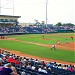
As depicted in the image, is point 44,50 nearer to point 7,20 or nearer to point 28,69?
point 28,69

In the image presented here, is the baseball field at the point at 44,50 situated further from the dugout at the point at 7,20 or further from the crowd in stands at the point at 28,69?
the dugout at the point at 7,20

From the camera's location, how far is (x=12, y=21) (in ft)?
271

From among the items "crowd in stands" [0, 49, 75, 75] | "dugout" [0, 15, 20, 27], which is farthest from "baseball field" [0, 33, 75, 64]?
"dugout" [0, 15, 20, 27]

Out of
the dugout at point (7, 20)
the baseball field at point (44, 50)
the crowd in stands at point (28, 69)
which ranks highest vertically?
the dugout at point (7, 20)

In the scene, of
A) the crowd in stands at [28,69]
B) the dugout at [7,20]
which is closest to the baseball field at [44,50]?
the crowd in stands at [28,69]

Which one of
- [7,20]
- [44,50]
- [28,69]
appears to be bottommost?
[44,50]

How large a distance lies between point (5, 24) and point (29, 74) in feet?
226

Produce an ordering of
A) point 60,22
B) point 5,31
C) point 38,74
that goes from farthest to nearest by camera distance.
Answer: point 60,22
point 5,31
point 38,74

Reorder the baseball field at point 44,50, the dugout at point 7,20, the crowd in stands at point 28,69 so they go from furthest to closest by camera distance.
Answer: the dugout at point 7,20, the baseball field at point 44,50, the crowd in stands at point 28,69

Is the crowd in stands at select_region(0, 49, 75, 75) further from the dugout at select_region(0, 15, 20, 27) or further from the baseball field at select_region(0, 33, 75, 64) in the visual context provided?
the dugout at select_region(0, 15, 20, 27)

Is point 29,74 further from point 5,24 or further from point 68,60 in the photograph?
point 5,24

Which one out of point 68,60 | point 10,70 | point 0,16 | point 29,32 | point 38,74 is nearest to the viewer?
point 10,70

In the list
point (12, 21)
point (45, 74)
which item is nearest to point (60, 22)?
point (12, 21)

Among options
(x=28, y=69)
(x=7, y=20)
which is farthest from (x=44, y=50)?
(x=7, y=20)
